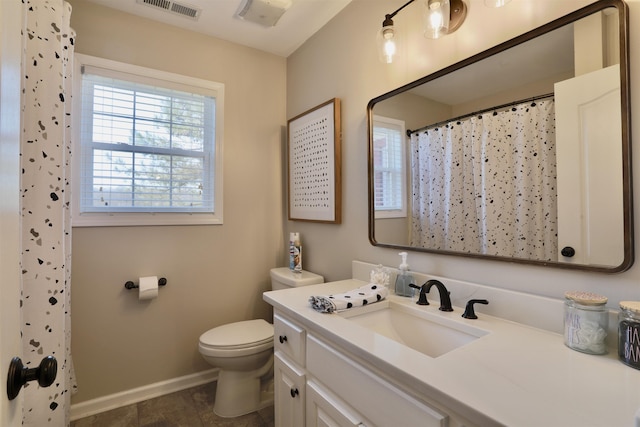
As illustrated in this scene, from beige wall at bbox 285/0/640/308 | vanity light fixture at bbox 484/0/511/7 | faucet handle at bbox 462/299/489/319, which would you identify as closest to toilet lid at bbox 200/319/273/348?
beige wall at bbox 285/0/640/308

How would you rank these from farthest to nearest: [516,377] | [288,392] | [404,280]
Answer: [404,280], [288,392], [516,377]

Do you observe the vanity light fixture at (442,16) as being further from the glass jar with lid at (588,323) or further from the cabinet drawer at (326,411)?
the cabinet drawer at (326,411)

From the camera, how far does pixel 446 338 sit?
1.15 m

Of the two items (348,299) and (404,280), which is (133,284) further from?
(404,280)

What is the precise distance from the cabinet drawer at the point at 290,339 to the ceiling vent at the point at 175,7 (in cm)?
196

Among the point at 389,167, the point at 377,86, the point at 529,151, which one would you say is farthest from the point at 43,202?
the point at 529,151

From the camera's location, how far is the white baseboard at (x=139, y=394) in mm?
1884

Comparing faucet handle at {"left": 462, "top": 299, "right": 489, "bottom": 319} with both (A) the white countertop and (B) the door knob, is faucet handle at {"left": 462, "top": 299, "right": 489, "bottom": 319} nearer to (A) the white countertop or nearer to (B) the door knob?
(A) the white countertop

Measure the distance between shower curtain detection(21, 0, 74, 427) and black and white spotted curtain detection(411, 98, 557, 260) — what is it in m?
1.59

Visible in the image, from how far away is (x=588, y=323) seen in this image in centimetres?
85

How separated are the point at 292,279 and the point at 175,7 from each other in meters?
1.89

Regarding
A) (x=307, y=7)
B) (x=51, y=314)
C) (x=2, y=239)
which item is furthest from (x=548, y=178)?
(x=51, y=314)

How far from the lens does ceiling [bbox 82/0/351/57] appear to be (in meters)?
1.93

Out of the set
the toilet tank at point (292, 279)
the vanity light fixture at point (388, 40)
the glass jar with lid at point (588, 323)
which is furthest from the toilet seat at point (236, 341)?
the vanity light fixture at point (388, 40)
